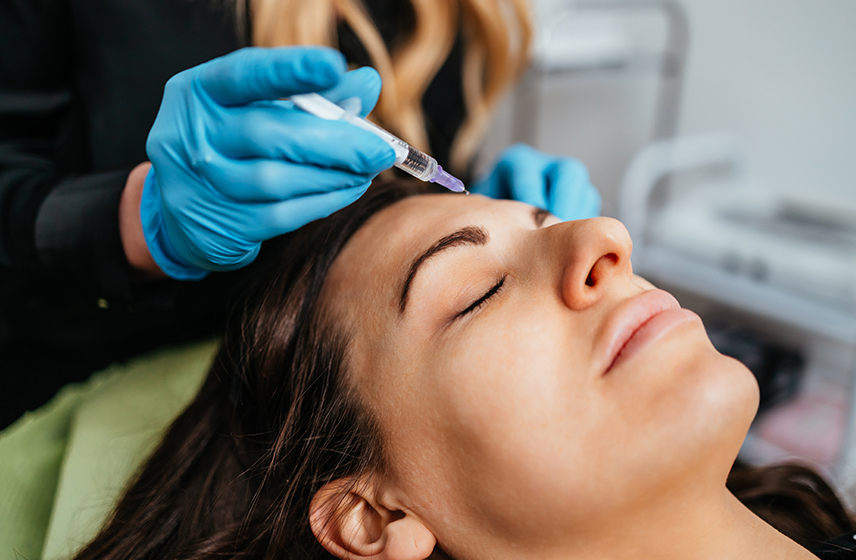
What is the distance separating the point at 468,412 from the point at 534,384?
0.08 meters

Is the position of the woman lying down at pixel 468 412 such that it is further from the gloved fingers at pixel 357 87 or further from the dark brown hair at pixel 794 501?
the gloved fingers at pixel 357 87

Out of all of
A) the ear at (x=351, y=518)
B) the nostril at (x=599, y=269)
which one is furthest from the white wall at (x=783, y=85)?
the ear at (x=351, y=518)

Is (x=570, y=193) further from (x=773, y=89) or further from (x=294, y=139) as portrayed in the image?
(x=773, y=89)

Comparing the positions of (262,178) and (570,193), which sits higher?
(262,178)

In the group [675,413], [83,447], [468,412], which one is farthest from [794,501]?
[83,447]

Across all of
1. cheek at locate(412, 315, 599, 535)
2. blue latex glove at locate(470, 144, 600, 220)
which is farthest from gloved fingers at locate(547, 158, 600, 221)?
cheek at locate(412, 315, 599, 535)

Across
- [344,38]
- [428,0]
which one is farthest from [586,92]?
[344,38]

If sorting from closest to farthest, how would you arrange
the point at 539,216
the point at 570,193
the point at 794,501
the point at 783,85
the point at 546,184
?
the point at 539,216, the point at 794,501, the point at 570,193, the point at 546,184, the point at 783,85

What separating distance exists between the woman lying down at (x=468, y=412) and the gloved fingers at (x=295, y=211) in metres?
0.11

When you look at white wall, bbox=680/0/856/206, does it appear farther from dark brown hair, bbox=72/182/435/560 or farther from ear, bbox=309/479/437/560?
ear, bbox=309/479/437/560

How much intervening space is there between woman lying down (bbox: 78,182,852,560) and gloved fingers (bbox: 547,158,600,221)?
0.89 feet

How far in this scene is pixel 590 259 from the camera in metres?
0.66

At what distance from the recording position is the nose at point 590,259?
653mm

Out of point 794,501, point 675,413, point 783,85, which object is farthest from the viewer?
point 783,85
